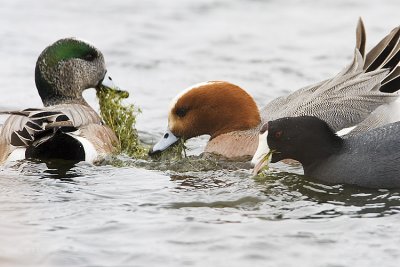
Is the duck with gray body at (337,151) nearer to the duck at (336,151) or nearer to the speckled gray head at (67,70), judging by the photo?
the duck at (336,151)

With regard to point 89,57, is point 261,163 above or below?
below

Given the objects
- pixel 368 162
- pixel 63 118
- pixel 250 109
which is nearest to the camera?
pixel 368 162

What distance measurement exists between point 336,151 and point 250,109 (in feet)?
4.74

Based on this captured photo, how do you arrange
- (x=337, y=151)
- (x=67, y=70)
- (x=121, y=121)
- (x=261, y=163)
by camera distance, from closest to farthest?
(x=337, y=151) → (x=261, y=163) → (x=121, y=121) → (x=67, y=70)

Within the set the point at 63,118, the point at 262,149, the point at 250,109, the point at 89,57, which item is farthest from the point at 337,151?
the point at 89,57

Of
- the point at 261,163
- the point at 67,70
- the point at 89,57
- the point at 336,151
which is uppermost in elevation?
the point at 89,57

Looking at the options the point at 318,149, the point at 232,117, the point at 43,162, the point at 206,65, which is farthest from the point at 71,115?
the point at 206,65

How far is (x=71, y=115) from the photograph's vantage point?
9.88 meters

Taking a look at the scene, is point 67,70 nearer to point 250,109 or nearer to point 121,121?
point 121,121

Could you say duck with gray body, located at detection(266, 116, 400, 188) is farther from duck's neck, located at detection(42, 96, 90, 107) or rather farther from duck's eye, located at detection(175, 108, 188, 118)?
duck's neck, located at detection(42, 96, 90, 107)

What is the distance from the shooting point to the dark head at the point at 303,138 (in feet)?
29.4

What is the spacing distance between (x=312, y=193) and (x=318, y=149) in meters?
0.46

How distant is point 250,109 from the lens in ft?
33.4

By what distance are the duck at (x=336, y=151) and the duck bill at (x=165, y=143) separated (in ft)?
4.05
